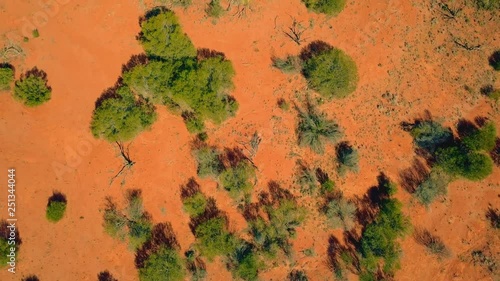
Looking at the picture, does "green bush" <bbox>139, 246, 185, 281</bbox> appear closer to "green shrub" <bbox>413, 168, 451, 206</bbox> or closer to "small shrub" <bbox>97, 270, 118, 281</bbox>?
"small shrub" <bbox>97, 270, 118, 281</bbox>

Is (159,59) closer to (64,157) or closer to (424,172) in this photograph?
(64,157)

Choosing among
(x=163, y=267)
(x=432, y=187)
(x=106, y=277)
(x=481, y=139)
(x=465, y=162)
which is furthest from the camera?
(x=106, y=277)

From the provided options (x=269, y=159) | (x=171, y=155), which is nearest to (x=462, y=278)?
(x=269, y=159)

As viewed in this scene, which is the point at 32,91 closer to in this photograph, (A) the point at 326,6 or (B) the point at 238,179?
(B) the point at 238,179

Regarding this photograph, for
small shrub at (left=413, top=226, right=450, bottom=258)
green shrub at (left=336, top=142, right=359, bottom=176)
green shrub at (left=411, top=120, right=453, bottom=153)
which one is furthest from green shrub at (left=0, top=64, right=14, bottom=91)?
small shrub at (left=413, top=226, right=450, bottom=258)

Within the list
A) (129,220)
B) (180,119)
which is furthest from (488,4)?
(129,220)

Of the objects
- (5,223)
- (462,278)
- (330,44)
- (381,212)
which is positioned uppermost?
(5,223)
